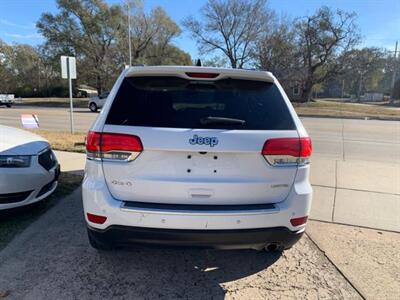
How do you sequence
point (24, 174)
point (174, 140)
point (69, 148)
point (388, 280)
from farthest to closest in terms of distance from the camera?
point (69, 148)
point (24, 174)
point (388, 280)
point (174, 140)

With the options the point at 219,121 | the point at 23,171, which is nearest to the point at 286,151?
the point at 219,121

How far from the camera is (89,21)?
40.4 m

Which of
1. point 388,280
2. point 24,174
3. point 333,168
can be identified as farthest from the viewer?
point 333,168

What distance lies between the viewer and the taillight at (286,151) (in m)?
2.53

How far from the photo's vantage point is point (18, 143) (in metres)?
4.12

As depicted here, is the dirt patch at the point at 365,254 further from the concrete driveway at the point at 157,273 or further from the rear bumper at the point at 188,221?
the rear bumper at the point at 188,221

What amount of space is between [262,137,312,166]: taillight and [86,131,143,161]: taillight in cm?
98

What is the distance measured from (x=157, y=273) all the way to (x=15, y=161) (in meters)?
2.15

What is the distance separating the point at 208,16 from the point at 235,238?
143 ft

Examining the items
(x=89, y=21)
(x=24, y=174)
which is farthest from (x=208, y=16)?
(x=24, y=174)

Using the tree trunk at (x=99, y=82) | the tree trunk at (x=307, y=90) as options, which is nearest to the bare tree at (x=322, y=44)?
the tree trunk at (x=307, y=90)

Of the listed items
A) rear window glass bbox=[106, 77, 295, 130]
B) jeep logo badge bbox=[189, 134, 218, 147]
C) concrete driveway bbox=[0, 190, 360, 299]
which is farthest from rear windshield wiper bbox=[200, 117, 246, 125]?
concrete driveway bbox=[0, 190, 360, 299]

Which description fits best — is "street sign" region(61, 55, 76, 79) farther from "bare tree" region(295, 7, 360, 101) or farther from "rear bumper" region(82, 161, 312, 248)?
"bare tree" region(295, 7, 360, 101)

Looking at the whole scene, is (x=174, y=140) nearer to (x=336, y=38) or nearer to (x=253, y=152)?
(x=253, y=152)
